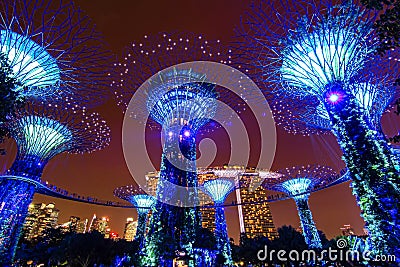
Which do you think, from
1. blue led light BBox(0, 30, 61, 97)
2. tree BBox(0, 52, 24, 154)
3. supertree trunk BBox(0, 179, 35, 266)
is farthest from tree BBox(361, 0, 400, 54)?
supertree trunk BBox(0, 179, 35, 266)

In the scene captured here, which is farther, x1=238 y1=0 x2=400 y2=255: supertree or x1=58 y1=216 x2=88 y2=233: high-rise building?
x1=58 y1=216 x2=88 y2=233: high-rise building

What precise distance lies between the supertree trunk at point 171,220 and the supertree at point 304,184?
514 inches

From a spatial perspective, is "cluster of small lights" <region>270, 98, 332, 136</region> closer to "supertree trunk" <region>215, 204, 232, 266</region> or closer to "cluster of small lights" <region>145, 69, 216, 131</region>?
"cluster of small lights" <region>145, 69, 216, 131</region>

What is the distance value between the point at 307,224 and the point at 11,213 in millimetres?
22761

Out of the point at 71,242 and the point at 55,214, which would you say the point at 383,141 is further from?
the point at 55,214

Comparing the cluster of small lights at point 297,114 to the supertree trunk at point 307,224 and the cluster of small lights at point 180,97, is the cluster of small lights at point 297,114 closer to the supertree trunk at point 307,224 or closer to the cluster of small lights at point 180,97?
the cluster of small lights at point 180,97

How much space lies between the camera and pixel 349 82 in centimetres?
891

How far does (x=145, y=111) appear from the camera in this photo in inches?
635

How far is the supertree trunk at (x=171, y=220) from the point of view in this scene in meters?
10.9

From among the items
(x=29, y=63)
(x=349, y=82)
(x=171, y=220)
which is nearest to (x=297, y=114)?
(x=349, y=82)

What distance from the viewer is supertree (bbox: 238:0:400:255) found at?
6566 millimetres

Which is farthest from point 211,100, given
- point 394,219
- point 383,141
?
point 394,219

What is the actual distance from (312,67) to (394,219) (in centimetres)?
556

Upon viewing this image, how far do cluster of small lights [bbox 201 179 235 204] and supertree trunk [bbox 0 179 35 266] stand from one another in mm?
15917
